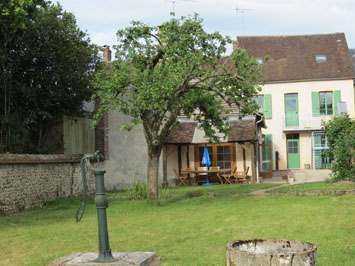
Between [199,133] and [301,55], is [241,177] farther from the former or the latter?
[301,55]

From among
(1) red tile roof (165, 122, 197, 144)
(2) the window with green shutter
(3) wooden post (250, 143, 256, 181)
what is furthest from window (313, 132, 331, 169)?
(1) red tile roof (165, 122, 197, 144)

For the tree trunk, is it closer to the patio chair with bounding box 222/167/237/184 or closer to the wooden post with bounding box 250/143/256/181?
the patio chair with bounding box 222/167/237/184

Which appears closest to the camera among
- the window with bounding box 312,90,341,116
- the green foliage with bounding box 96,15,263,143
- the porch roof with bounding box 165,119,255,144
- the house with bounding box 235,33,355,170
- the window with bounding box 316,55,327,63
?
the green foliage with bounding box 96,15,263,143

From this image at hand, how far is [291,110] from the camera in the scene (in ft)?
92.1

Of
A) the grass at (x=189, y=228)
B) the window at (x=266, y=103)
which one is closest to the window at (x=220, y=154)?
the window at (x=266, y=103)

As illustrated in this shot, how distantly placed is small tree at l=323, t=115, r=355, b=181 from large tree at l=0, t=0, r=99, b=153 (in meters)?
9.72

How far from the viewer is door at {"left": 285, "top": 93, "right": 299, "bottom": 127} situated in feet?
91.0

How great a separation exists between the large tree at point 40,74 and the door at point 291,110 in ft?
44.4

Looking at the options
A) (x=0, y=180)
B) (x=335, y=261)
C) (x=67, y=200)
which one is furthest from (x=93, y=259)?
(x=67, y=200)

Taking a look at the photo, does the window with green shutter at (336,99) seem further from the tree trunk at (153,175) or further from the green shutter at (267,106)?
the tree trunk at (153,175)

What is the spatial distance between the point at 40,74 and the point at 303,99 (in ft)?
55.5

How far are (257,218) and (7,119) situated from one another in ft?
29.8

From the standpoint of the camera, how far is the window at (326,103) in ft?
90.5

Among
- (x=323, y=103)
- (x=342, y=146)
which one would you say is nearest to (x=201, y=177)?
(x=342, y=146)
